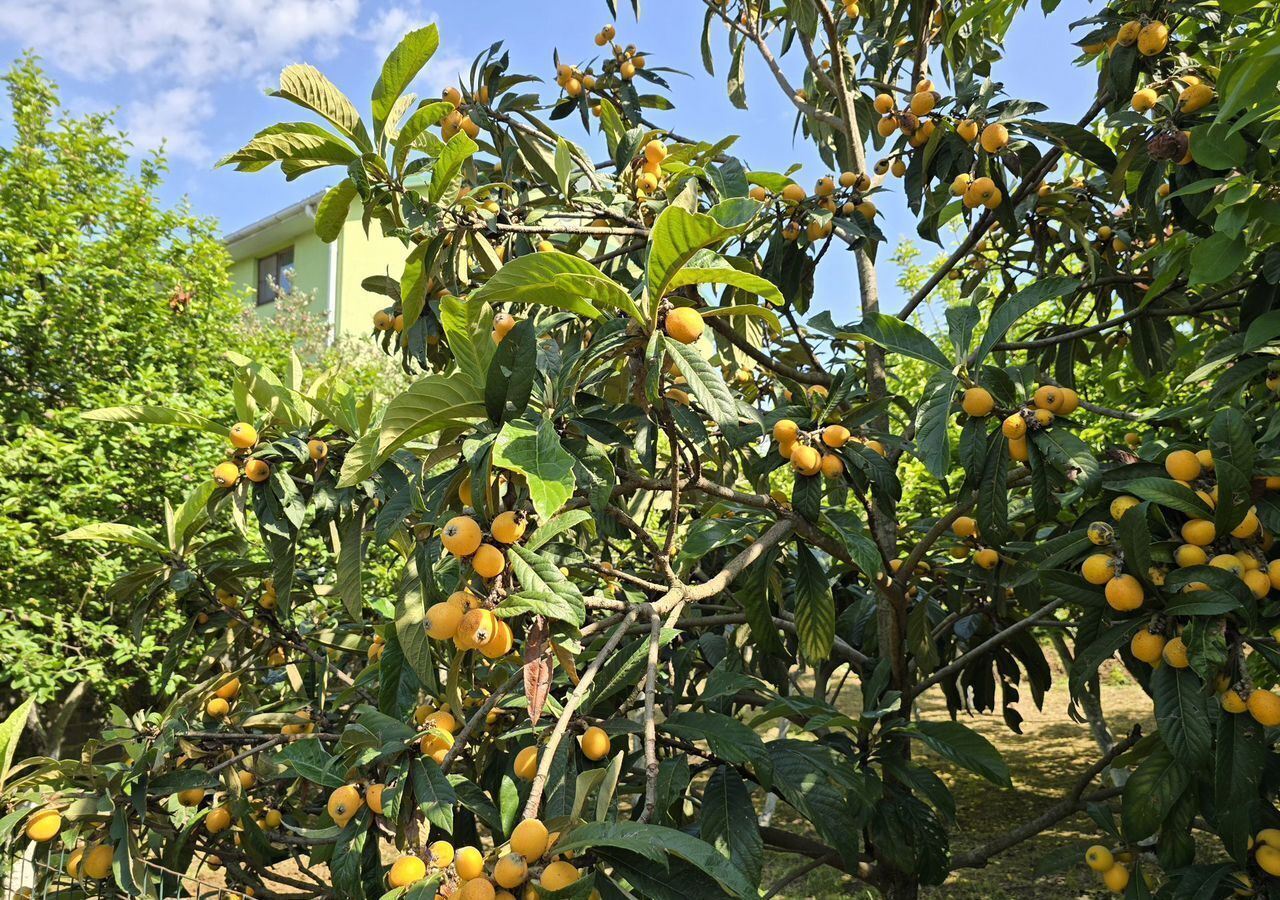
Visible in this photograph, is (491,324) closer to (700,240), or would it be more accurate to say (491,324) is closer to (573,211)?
(700,240)

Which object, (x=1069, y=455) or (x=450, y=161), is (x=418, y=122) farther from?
(x=1069, y=455)

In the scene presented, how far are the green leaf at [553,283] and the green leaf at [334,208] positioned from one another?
28.8 inches

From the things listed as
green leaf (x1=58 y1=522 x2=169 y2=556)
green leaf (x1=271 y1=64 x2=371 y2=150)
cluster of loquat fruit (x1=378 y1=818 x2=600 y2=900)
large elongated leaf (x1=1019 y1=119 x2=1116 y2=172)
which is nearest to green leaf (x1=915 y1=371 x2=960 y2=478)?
cluster of loquat fruit (x1=378 y1=818 x2=600 y2=900)

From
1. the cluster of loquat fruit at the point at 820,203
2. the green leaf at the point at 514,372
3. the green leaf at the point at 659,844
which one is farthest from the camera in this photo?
the cluster of loquat fruit at the point at 820,203

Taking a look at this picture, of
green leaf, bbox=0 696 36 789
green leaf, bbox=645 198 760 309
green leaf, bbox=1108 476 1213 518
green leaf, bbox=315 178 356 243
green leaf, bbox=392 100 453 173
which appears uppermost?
green leaf, bbox=392 100 453 173

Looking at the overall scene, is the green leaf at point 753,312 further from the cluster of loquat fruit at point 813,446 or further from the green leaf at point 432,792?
the green leaf at point 432,792

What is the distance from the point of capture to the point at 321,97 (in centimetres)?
183

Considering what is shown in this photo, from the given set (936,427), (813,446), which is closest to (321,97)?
(813,446)

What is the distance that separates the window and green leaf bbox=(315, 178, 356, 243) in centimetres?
1514

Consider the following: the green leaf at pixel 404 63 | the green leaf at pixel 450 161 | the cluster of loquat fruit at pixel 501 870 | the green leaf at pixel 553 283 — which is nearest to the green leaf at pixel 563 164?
the green leaf at pixel 450 161

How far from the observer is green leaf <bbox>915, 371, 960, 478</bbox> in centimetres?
175

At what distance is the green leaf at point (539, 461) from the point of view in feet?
3.87

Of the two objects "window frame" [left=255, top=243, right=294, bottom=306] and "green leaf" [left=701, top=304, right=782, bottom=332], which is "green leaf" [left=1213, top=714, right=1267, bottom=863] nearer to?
"green leaf" [left=701, top=304, right=782, bottom=332]

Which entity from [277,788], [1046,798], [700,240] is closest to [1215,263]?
[700,240]
